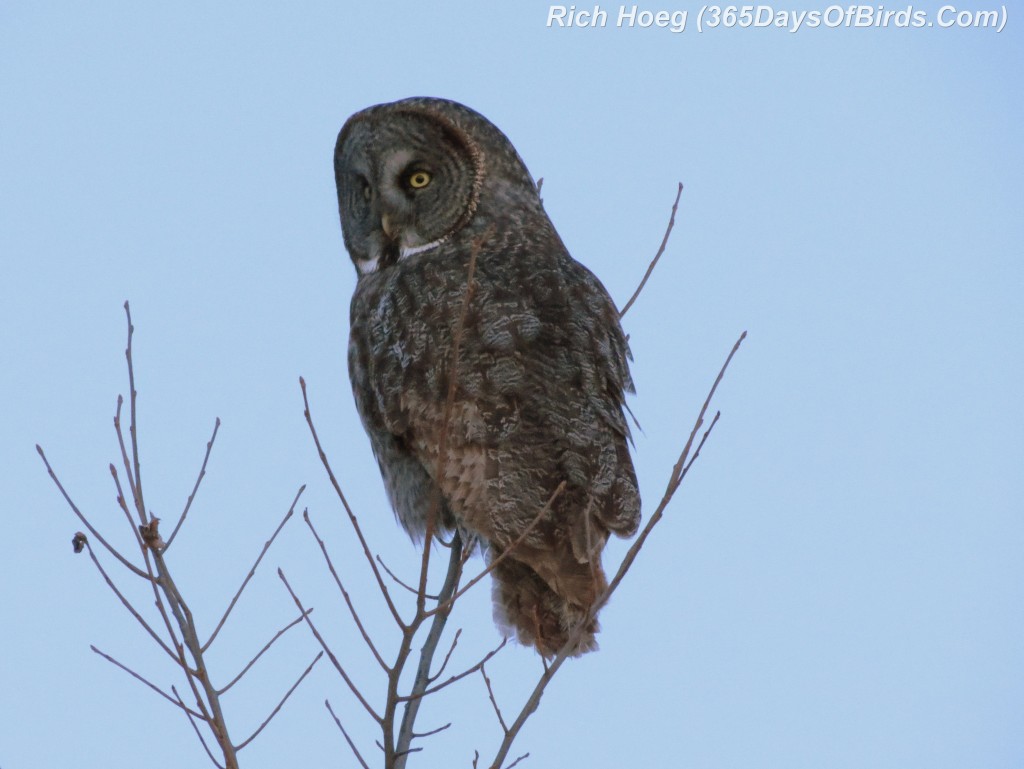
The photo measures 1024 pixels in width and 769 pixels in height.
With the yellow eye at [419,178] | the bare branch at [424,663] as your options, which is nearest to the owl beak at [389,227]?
the yellow eye at [419,178]

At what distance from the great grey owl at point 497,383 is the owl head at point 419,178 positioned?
0.4 inches

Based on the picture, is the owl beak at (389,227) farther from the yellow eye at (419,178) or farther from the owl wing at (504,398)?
the owl wing at (504,398)

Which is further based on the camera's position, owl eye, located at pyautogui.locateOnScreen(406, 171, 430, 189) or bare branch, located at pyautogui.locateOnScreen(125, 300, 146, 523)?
owl eye, located at pyautogui.locateOnScreen(406, 171, 430, 189)

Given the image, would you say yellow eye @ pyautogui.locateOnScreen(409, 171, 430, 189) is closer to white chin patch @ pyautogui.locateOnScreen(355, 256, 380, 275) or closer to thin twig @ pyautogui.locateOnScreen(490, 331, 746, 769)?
white chin patch @ pyautogui.locateOnScreen(355, 256, 380, 275)

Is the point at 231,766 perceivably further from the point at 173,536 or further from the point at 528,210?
the point at 528,210

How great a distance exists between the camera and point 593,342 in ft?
17.5

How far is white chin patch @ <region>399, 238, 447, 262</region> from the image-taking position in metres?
6.14

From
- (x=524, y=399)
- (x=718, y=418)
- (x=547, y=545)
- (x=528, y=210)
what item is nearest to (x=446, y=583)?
(x=547, y=545)

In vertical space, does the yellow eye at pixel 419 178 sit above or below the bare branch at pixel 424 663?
above

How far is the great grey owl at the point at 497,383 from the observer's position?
4781 millimetres

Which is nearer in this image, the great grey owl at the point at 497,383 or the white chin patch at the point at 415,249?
the great grey owl at the point at 497,383

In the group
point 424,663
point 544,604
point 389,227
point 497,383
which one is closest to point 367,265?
point 389,227

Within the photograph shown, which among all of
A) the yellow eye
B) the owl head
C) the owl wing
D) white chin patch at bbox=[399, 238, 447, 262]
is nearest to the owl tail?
the owl wing

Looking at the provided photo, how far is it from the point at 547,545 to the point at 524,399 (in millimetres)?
601
